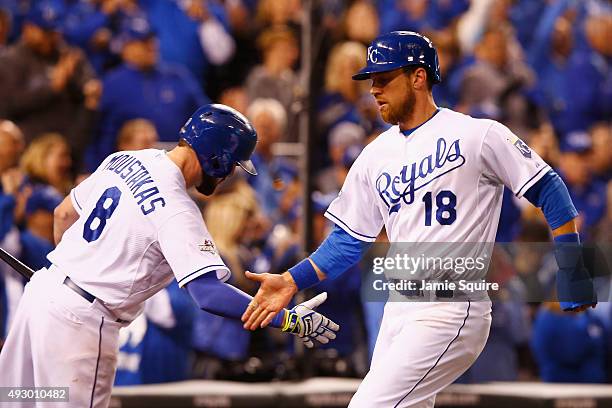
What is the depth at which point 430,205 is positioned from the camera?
404 centimetres

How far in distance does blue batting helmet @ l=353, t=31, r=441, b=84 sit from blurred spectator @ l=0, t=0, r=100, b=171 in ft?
Result: 10.1

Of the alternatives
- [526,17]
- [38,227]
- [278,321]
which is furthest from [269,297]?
[526,17]

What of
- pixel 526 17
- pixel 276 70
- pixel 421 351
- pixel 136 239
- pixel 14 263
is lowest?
pixel 421 351

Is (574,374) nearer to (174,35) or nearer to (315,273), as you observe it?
(315,273)

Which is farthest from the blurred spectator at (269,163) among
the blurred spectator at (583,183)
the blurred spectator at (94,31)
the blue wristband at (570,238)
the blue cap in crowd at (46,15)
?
the blue wristband at (570,238)

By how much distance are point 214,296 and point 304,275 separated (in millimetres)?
581

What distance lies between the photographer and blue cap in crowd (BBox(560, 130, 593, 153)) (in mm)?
7738

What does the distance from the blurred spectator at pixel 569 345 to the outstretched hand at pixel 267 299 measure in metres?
2.90

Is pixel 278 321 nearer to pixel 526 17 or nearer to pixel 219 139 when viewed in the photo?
pixel 219 139

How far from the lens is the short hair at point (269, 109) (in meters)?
6.99

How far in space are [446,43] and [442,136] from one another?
3.87 m

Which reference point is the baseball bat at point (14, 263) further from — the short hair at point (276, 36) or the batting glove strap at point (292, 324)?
the short hair at point (276, 36)

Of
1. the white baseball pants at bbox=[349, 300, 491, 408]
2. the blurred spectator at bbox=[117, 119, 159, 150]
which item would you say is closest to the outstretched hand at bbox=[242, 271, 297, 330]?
the white baseball pants at bbox=[349, 300, 491, 408]

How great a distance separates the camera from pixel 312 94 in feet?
22.1
